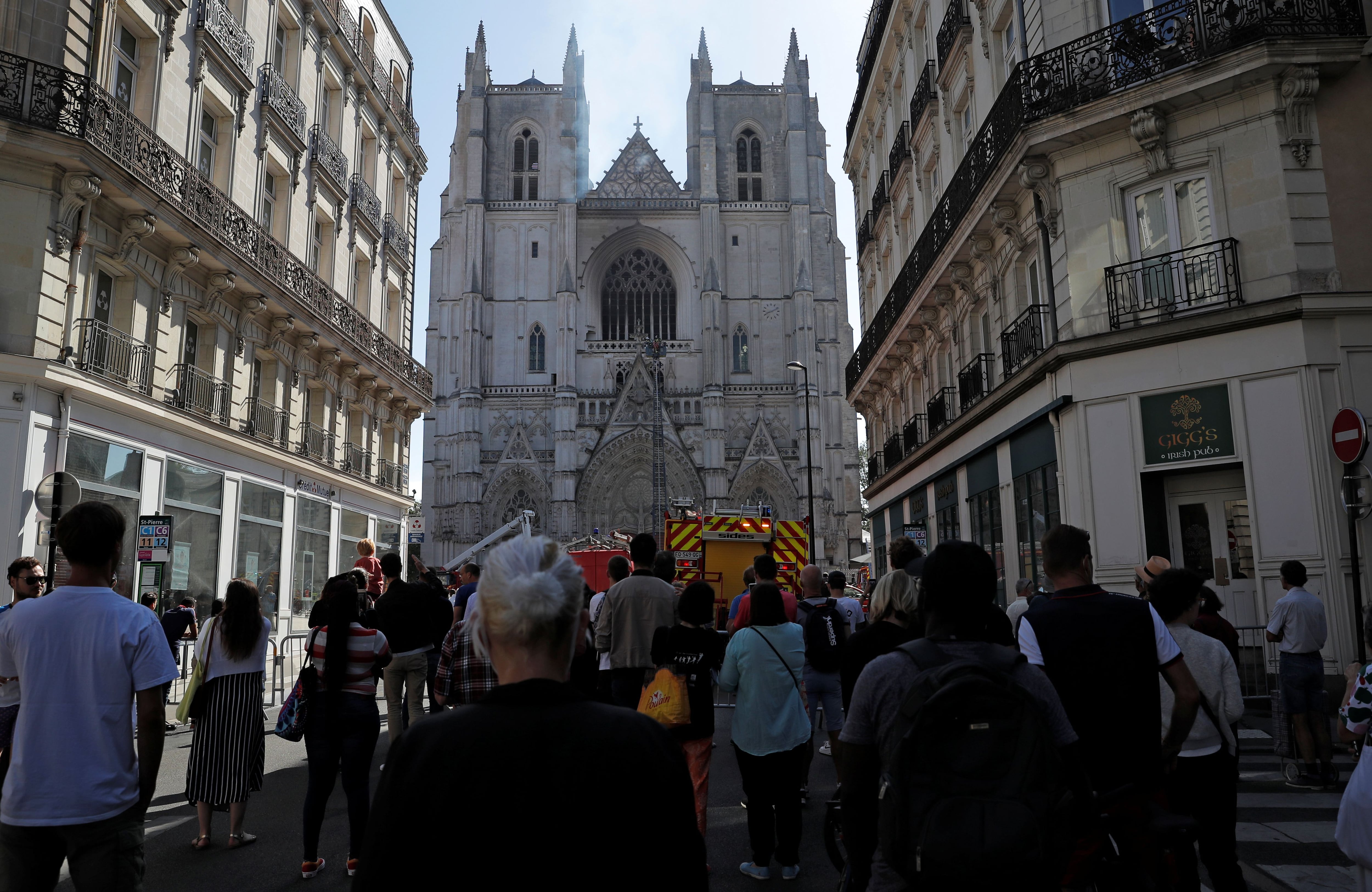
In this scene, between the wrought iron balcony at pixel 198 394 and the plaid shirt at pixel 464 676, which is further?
the wrought iron balcony at pixel 198 394

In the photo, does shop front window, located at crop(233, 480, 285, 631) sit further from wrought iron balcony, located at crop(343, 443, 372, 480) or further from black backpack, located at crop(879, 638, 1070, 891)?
black backpack, located at crop(879, 638, 1070, 891)

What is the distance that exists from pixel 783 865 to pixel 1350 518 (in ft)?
18.7

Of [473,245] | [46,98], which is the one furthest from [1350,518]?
[473,245]

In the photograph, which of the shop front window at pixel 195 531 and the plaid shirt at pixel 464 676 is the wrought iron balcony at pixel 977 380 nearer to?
the plaid shirt at pixel 464 676

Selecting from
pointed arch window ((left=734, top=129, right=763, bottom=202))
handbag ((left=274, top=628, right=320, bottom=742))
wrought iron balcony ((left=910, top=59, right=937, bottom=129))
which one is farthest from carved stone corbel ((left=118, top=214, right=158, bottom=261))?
pointed arch window ((left=734, top=129, right=763, bottom=202))

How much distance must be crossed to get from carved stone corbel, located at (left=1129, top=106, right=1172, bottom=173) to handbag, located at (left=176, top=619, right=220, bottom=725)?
10.8 metres

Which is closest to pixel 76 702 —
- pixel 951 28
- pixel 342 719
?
pixel 342 719

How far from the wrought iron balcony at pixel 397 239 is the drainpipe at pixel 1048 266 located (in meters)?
16.8

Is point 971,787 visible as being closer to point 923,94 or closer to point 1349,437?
point 1349,437

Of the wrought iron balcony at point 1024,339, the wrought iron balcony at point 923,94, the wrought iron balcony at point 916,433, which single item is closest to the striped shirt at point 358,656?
the wrought iron balcony at point 1024,339

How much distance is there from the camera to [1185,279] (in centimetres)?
1062

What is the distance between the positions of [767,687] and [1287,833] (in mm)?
3456

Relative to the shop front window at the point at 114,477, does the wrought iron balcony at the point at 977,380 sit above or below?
above

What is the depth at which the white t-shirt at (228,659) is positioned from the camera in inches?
227
